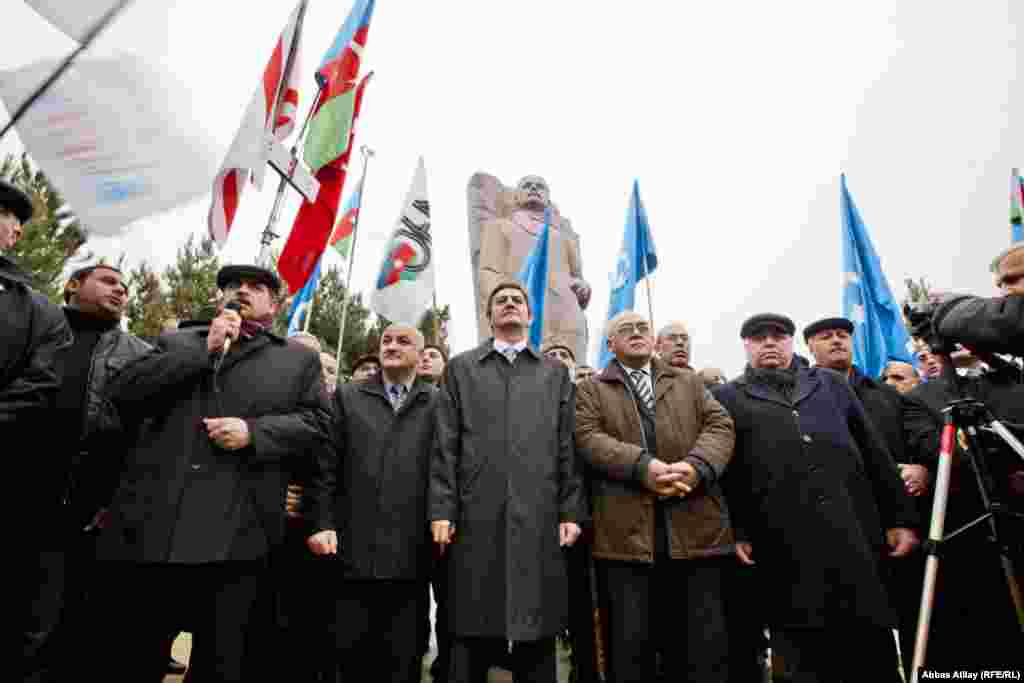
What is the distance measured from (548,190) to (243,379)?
25.9 ft

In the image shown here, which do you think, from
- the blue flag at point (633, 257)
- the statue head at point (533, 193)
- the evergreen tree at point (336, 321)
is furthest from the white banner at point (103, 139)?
the evergreen tree at point (336, 321)

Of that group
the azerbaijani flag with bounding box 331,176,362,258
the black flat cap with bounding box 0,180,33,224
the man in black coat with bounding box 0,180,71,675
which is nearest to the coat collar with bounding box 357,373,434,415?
the man in black coat with bounding box 0,180,71,675

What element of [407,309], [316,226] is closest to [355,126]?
[316,226]

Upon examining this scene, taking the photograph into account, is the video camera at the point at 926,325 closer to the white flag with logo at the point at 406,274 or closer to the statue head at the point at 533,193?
the white flag with logo at the point at 406,274

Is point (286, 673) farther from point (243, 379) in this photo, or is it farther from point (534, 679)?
point (243, 379)

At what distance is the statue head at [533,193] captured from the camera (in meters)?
9.64

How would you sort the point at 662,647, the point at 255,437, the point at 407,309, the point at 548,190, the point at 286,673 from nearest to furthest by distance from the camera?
the point at 255,437 < the point at 662,647 < the point at 286,673 < the point at 407,309 < the point at 548,190

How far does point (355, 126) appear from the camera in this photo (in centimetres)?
519

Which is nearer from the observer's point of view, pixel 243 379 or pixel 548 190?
pixel 243 379

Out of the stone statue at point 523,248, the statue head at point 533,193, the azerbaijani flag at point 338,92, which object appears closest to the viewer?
the azerbaijani flag at point 338,92

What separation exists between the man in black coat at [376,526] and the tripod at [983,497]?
2.11m

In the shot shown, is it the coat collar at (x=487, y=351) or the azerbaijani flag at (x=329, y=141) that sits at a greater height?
the azerbaijani flag at (x=329, y=141)

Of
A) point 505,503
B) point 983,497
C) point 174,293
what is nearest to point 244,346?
point 505,503

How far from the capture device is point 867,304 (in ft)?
19.3
